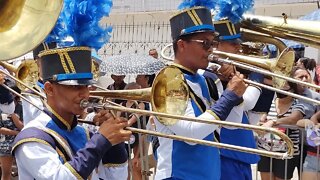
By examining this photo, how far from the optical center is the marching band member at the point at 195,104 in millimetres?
3107

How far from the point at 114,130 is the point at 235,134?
1539 mm

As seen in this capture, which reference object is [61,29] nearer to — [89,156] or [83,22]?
[83,22]

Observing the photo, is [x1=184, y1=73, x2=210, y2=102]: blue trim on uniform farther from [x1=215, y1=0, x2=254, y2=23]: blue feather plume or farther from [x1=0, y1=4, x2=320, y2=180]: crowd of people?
[x1=215, y1=0, x2=254, y2=23]: blue feather plume

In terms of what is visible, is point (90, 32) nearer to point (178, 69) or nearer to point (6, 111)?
point (178, 69)

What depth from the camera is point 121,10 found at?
17.2 metres

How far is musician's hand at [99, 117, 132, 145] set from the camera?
7.84 feet

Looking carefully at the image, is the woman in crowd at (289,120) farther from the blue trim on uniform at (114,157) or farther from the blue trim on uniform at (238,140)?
the blue trim on uniform at (114,157)

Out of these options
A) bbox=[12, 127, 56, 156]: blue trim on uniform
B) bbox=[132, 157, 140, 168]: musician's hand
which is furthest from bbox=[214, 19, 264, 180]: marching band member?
bbox=[132, 157, 140, 168]: musician's hand

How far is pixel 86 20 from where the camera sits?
261 centimetres

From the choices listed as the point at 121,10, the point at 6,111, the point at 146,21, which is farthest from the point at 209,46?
the point at 121,10

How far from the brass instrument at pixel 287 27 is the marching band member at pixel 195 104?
25.5 inches

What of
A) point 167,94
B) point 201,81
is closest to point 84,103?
point 167,94

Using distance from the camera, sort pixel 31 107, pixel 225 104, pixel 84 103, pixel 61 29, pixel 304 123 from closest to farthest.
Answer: pixel 84 103
pixel 61 29
pixel 225 104
pixel 31 107
pixel 304 123

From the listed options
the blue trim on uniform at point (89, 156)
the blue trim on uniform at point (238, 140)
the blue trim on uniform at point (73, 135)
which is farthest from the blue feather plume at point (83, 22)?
the blue trim on uniform at point (238, 140)
